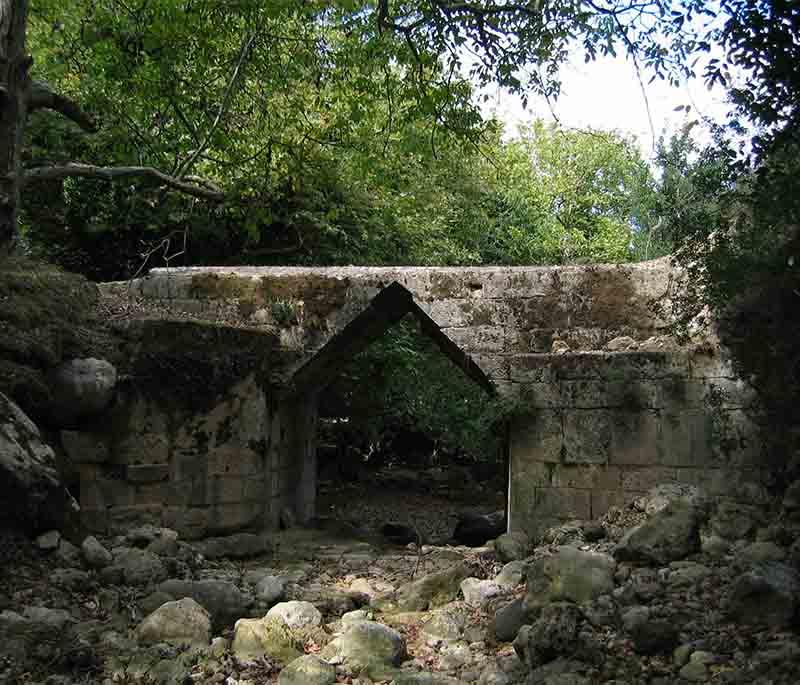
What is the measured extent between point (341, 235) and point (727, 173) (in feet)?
32.2

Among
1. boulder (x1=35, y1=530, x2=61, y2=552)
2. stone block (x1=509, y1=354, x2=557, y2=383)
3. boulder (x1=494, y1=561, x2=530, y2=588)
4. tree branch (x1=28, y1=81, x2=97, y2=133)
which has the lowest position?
boulder (x1=494, y1=561, x2=530, y2=588)

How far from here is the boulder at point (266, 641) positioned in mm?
4703

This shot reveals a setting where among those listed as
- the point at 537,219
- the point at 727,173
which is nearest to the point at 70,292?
the point at 727,173

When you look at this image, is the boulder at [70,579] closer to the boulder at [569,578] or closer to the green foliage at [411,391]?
the boulder at [569,578]

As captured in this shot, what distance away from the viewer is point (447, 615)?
5438mm

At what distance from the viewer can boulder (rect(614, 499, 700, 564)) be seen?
197 inches

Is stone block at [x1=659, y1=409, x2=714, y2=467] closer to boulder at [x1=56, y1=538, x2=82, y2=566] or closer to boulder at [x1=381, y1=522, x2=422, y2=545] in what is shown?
boulder at [x1=381, y1=522, x2=422, y2=545]

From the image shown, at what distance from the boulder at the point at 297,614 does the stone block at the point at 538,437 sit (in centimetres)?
269

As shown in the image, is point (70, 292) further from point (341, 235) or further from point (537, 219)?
point (537, 219)

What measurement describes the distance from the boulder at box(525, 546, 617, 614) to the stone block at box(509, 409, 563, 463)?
7.18 feet

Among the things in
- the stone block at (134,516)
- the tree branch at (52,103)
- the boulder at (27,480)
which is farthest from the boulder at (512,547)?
the tree branch at (52,103)

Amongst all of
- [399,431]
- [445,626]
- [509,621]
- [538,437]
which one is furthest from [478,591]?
[399,431]

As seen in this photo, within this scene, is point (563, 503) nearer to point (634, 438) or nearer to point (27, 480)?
point (634, 438)

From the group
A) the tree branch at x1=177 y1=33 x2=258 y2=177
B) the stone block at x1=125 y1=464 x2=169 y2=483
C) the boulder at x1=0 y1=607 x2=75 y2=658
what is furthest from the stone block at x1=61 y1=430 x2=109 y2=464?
the tree branch at x1=177 y1=33 x2=258 y2=177
